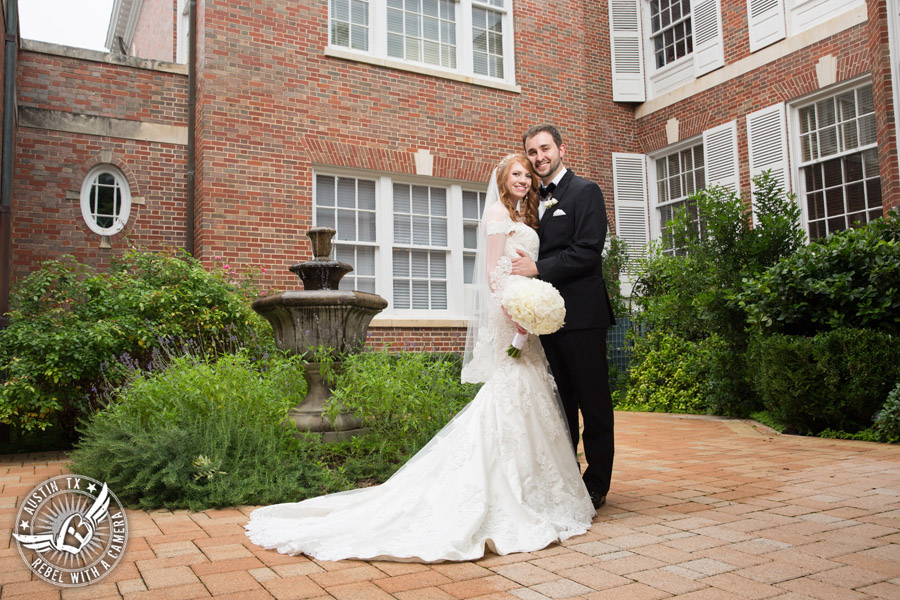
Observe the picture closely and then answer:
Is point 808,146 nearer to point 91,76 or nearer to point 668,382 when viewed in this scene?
point 668,382

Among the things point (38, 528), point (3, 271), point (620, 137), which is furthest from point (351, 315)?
point (620, 137)

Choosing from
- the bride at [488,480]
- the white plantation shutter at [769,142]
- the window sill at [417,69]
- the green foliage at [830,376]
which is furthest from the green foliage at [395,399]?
the white plantation shutter at [769,142]

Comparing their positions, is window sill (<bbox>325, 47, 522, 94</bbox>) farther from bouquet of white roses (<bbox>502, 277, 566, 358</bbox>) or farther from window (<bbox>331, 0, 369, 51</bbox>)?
bouquet of white roses (<bbox>502, 277, 566, 358</bbox>)

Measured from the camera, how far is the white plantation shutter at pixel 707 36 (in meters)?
10.5

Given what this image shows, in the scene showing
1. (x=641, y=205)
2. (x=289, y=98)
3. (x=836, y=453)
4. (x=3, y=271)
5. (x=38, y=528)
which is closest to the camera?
(x=38, y=528)

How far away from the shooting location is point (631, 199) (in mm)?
11531

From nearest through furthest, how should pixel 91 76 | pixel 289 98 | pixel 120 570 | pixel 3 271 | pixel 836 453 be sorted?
pixel 120 570, pixel 836 453, pixel 3 271, pixel 91 76, pixel 289 98

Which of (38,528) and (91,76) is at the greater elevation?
(91,76)

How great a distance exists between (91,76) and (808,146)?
30.5 ft

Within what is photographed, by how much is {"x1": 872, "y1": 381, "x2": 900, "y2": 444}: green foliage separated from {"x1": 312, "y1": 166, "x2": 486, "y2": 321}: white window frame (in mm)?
5107

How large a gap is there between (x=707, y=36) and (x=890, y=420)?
292 inches

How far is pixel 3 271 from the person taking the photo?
6363 mm

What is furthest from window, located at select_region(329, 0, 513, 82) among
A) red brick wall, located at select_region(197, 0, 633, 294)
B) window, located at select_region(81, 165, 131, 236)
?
window, located at select_region(81, 165, 131, 236)

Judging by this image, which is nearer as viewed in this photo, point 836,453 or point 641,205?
point 836,453
